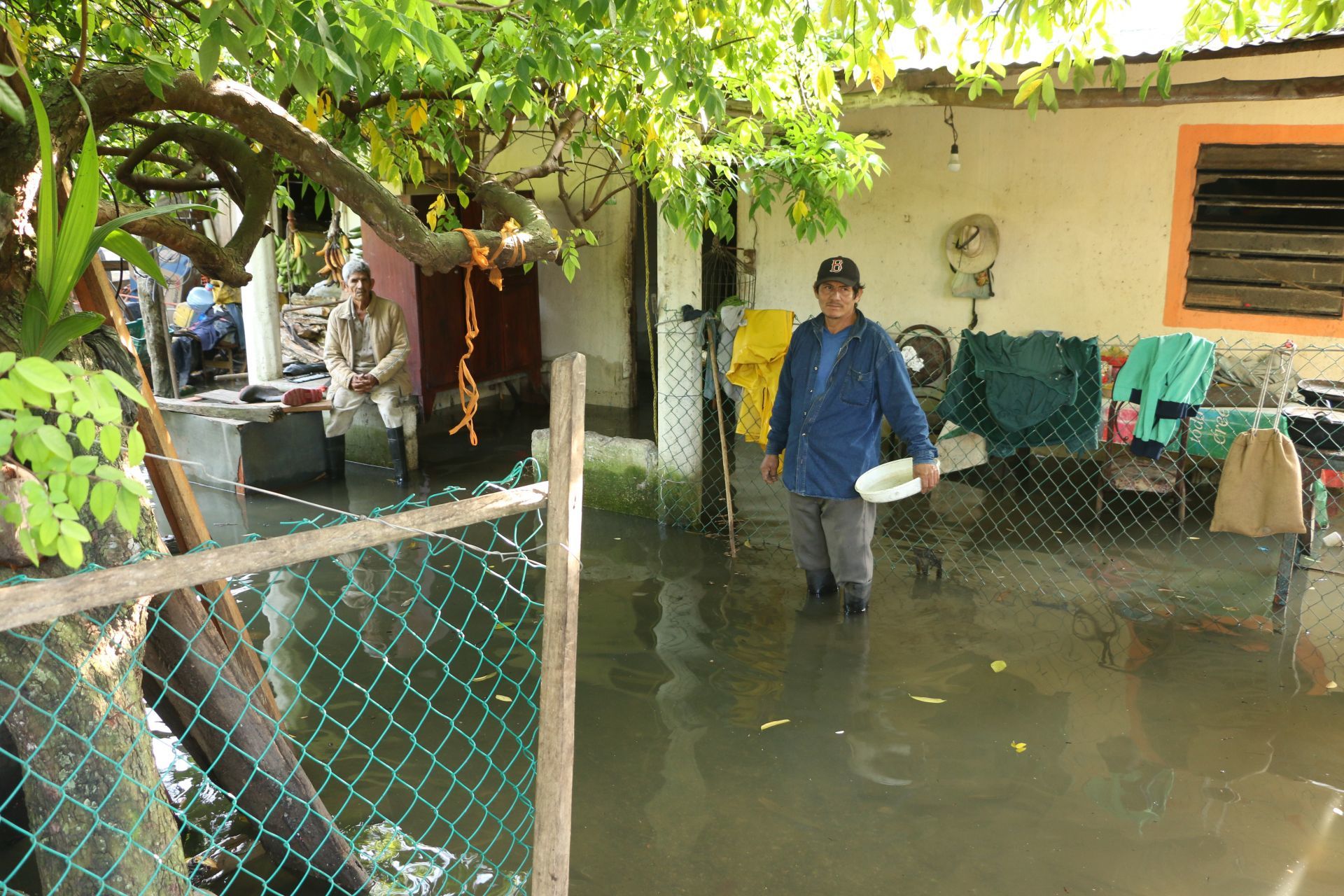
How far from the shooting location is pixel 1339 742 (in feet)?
13.8

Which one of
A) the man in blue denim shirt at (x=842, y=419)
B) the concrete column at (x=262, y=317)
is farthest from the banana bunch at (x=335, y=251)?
the man in blue denim shirt at (x=842, y=419)

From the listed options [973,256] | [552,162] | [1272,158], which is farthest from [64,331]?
[1272,158]

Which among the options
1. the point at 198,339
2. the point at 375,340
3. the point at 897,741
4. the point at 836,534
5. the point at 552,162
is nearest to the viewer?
the point at 897,741

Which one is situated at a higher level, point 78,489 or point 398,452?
point 78,489

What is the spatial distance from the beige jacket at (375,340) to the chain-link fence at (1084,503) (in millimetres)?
2542

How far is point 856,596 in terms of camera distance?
5.47 meters

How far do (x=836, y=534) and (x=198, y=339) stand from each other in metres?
9.35

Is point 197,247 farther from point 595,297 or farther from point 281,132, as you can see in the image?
point 595,297

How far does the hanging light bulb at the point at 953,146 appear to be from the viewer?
7.52 m

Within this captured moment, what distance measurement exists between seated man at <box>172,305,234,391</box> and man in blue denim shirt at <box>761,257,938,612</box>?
27.3ft

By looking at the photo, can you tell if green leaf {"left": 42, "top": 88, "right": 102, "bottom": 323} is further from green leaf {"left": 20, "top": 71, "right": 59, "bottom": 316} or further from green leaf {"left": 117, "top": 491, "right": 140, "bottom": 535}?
green leaf {"left": 117, "top": 491, "right": 140, "bottom": 535}

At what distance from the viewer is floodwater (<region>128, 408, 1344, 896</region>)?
137 inches

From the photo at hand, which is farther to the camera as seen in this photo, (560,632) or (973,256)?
(973,256)

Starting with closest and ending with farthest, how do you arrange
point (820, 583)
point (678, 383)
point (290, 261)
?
point (820, 583) < point (678, 383) < point (290, 261)
